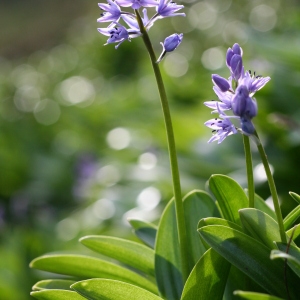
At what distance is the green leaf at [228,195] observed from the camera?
3.81 ft

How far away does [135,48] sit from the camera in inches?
253

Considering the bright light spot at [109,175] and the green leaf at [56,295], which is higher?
the green leaf at [56,295]

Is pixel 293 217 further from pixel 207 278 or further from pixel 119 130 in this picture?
pixel 119 130

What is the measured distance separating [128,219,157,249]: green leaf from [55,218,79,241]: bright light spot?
1.44m

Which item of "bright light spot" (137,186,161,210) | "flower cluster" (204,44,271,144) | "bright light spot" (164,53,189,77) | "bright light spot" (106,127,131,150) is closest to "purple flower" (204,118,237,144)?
"flower cluster" (204,44,271,144)

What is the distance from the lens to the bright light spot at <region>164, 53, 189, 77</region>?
189 inches

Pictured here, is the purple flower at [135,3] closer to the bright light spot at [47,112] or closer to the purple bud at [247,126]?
the purple bud at [247,126]

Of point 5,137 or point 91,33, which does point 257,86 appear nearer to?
point 5,137

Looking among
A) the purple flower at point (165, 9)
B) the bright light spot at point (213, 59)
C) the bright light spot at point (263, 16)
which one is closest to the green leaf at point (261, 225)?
the purple flower at point (165, 9)

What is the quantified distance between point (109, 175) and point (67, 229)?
0.44 m

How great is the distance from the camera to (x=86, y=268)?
1.38 meters

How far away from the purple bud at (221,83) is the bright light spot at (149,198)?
167cm

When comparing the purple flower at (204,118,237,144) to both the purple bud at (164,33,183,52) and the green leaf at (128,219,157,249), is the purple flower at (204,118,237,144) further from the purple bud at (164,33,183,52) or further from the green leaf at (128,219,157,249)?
the green leaf at (128,219,157,249)

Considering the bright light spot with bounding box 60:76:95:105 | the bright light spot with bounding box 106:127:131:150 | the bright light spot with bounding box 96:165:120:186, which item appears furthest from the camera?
the bright light spot with bounding box 60:76:95:105
